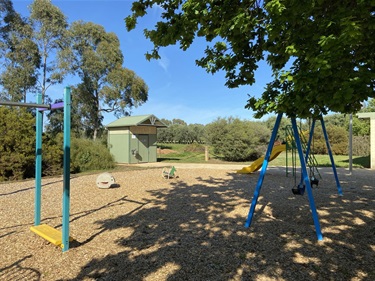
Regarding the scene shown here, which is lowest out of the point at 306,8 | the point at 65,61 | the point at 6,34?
the point at 306,8

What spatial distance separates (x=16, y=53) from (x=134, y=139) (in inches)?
648

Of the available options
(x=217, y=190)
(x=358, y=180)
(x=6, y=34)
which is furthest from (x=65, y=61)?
(x=358, y=180)

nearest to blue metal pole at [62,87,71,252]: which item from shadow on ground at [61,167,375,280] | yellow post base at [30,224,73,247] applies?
yellow post base at [30,224,73,247]

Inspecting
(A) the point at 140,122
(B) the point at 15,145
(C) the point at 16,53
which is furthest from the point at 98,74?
(B) the point at 15,145

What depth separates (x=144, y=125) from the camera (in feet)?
64.5

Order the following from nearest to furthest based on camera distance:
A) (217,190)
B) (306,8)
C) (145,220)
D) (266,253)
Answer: (306,8)
(266,253)
(145,220)
(217,190)

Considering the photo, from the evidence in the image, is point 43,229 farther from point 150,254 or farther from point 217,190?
point 217,190

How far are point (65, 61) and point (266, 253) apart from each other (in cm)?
3004

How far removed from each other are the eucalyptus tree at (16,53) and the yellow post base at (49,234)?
84.0 ft

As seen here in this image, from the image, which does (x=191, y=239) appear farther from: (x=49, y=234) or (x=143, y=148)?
(x=143, y=148)

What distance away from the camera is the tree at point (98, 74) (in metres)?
29.9

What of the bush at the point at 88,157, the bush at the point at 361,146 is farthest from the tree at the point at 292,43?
the bush at the point at 361,146

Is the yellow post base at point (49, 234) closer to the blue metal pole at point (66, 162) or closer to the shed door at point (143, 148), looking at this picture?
the blue metal pole at point (66, 162)

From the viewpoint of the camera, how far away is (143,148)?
1970 cm
